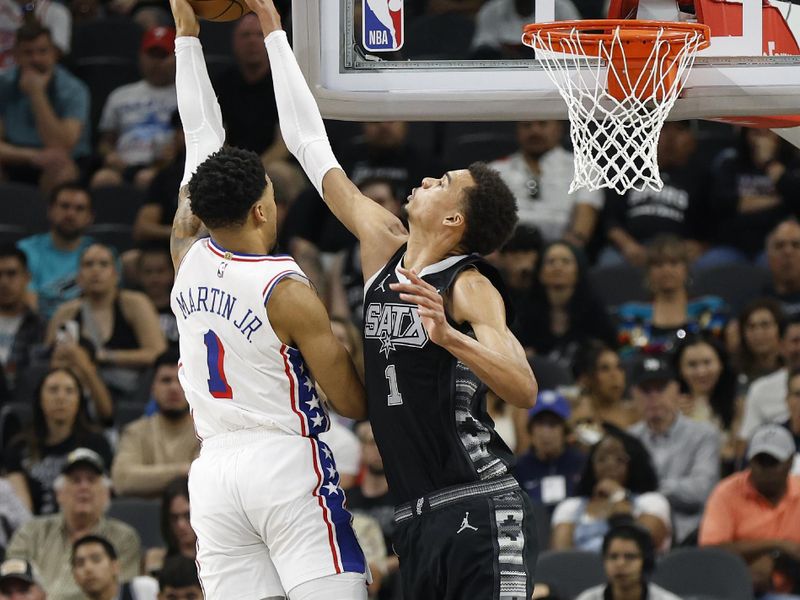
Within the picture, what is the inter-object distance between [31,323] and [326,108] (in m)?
5.56

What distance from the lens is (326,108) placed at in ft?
20.1

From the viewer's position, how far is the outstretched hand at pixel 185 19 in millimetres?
6023

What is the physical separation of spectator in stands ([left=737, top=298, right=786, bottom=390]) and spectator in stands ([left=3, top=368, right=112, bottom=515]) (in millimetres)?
4068

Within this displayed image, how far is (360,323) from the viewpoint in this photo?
10602 millimetres

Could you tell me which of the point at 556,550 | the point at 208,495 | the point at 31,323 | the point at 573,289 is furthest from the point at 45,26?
the point at 208,495

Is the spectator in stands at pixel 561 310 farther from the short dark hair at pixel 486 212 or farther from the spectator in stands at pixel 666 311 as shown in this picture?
the short dark hair at pixel 486 212

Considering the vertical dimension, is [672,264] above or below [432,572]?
above

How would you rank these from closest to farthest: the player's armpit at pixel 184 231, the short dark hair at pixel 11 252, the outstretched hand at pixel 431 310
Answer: the outstretched hand at pixel 431 310 → the player's armpit at pixel 184 231 → the short dark hair at pixel 11 252

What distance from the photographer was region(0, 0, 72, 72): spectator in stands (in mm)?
12945

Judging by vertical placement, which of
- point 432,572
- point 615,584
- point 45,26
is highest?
point 45,26

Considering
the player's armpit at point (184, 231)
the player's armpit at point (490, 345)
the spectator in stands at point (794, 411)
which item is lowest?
the spectator in stands at point (794, 411)

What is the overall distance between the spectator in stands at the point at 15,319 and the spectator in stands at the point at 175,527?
7.79ft

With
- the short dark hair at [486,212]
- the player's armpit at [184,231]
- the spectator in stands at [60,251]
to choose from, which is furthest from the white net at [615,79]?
the spectator in stands at [60,251]

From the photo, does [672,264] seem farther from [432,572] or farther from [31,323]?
[432,572]
